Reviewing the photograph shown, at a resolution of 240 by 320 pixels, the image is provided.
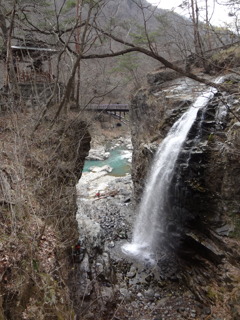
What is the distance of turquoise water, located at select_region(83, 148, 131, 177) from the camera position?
778 inches

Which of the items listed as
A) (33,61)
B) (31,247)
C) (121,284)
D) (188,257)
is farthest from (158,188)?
(33,61)

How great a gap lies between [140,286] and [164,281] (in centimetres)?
75

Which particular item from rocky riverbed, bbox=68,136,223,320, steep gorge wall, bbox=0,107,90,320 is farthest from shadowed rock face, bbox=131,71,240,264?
steep gorge wall, bbox=0,107,90,320

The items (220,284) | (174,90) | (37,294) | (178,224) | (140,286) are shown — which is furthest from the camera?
(174,90)

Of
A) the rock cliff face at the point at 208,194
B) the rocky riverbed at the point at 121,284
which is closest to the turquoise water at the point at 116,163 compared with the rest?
the rocky riverbed at the point at 121,284

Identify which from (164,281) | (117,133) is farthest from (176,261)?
(117,133)

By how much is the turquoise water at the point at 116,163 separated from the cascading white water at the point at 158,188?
957 centimetres

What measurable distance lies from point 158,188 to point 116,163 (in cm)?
1392

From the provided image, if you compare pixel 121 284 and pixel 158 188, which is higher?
pixel 158 188

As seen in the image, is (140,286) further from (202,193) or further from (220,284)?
(202,193)

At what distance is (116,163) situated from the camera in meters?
22.3

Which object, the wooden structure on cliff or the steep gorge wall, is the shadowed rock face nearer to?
the steep gorge wall

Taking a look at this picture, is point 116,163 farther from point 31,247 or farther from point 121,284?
point 31,247

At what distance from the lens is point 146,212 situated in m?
Answer: 9.48
